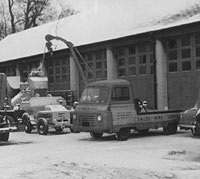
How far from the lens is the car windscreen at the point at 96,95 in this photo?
1788 cm

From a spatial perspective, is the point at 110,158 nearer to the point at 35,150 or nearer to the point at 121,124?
the point at 35,150

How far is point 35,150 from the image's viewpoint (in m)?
15.1

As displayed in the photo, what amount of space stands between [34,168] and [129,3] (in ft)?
71.3

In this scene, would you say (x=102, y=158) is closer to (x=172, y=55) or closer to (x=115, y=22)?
(x=172, y=55)

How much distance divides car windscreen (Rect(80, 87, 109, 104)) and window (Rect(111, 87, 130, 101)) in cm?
26

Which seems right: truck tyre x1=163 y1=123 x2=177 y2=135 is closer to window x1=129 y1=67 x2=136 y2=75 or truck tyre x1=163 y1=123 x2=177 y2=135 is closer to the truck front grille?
the truck front grille

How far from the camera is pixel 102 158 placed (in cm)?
1288

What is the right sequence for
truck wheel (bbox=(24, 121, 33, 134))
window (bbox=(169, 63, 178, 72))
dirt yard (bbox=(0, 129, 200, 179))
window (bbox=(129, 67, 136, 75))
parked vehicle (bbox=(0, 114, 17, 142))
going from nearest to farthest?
dirt yard (bbox=(0, 129, 200, 179)), parked vehicle (bbox=(0, 114, 17, 142)), truck wheel (bbox=(24, 121, 33, 134)), window (bbox=(169, 63, 178, 72)), window (bbox=(129, 67, 136, 75))

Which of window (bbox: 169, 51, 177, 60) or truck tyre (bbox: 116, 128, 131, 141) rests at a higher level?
window (bbox: 169, 51, 177, 60)

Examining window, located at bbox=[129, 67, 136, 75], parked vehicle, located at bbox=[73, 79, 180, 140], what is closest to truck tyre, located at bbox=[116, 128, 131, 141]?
parked vehicle, located at bbox=[73, 79, 180, 140]

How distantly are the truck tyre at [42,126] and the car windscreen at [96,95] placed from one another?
293cm

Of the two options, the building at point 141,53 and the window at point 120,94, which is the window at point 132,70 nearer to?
the building at point 141,53

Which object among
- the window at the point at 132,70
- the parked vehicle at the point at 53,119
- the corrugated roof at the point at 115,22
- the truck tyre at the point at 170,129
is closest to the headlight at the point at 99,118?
the truck tyre at the point at 170,129

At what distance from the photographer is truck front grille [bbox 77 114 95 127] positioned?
1775 centimetres
